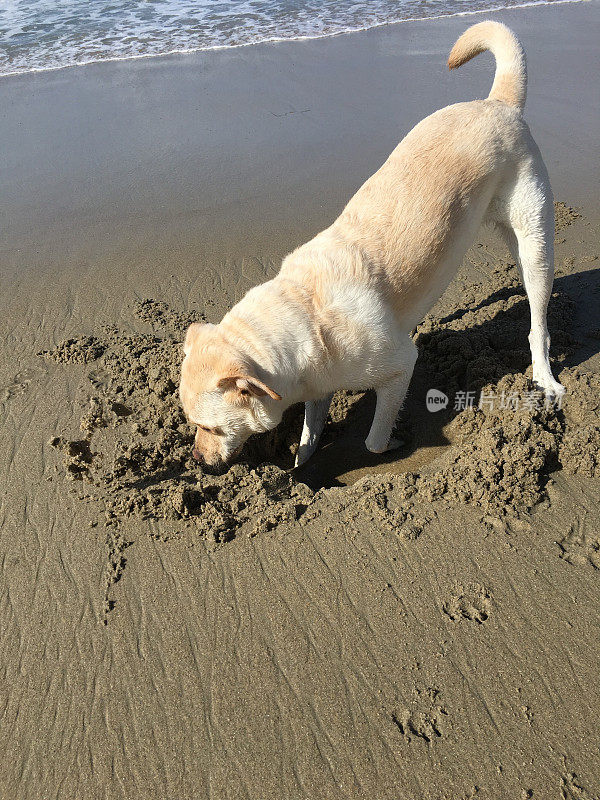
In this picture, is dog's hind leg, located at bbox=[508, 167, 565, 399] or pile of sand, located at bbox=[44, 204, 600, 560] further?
dog's hind leg, located at bbox=[508, 167, 565, 399]

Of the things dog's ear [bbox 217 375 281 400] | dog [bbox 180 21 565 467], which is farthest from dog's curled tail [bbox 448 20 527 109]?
dog's ear [bbox 217 375 281 400]

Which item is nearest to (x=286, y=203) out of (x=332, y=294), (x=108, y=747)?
(x=332, y=294)

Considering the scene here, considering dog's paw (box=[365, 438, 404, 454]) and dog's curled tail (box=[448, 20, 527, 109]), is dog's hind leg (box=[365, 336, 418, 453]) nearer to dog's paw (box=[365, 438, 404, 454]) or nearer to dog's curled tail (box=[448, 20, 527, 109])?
dog's paw (box=[365, 438, 404, 454])

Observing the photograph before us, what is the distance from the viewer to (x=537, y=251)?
14.9 feet

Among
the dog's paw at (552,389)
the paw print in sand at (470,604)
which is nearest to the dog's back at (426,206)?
the dog's paw at (552,389)

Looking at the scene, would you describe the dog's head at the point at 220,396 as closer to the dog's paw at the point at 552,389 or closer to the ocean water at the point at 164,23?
the dog's paw at the point at 552,389

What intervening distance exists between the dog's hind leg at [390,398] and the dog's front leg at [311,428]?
442mm

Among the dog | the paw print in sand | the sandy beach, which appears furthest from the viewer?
the dog

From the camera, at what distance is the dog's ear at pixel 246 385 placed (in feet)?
10.6

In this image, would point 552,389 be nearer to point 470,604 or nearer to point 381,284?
point 381,284

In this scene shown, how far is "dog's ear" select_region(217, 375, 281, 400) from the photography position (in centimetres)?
323

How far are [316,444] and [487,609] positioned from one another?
77.4 inches

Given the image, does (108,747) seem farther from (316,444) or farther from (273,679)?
(316,444)

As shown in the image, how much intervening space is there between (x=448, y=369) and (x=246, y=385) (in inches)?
90.3
